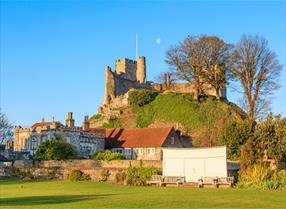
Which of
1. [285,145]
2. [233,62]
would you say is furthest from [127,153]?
[285,145]

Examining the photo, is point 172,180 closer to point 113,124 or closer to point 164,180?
point 164,180

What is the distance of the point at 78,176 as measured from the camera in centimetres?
4709

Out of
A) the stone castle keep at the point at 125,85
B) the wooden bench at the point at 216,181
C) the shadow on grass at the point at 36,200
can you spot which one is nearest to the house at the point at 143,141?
the stone castle keep at the point at 125,85

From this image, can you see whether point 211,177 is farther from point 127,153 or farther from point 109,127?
point 109,127

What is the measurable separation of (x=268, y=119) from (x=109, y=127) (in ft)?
109

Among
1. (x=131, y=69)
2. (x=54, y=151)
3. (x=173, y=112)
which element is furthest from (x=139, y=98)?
(x=54, y=151)

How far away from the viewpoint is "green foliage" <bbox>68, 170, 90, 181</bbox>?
47.0m

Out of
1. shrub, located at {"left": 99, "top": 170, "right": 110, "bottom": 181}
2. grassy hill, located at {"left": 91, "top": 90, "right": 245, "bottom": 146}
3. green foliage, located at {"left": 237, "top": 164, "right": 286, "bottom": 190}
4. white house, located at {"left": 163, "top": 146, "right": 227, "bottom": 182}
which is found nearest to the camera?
green foliage, located at {"left": 237, "top": 164, "right": 286, "bottom": 190}

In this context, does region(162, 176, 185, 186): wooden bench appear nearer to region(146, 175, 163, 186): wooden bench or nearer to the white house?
region(146, 175, 163, 186): wooden bench

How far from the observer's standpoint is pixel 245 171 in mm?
43781

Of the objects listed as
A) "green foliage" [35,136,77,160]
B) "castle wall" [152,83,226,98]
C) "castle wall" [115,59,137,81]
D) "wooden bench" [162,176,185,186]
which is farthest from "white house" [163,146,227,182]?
"castle wall" [115,59,137,81]

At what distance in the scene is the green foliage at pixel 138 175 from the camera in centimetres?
4288

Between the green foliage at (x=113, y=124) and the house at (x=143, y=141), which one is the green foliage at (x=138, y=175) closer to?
the house at (x=143, y=141)

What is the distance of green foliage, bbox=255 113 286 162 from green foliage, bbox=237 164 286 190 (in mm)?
5070
